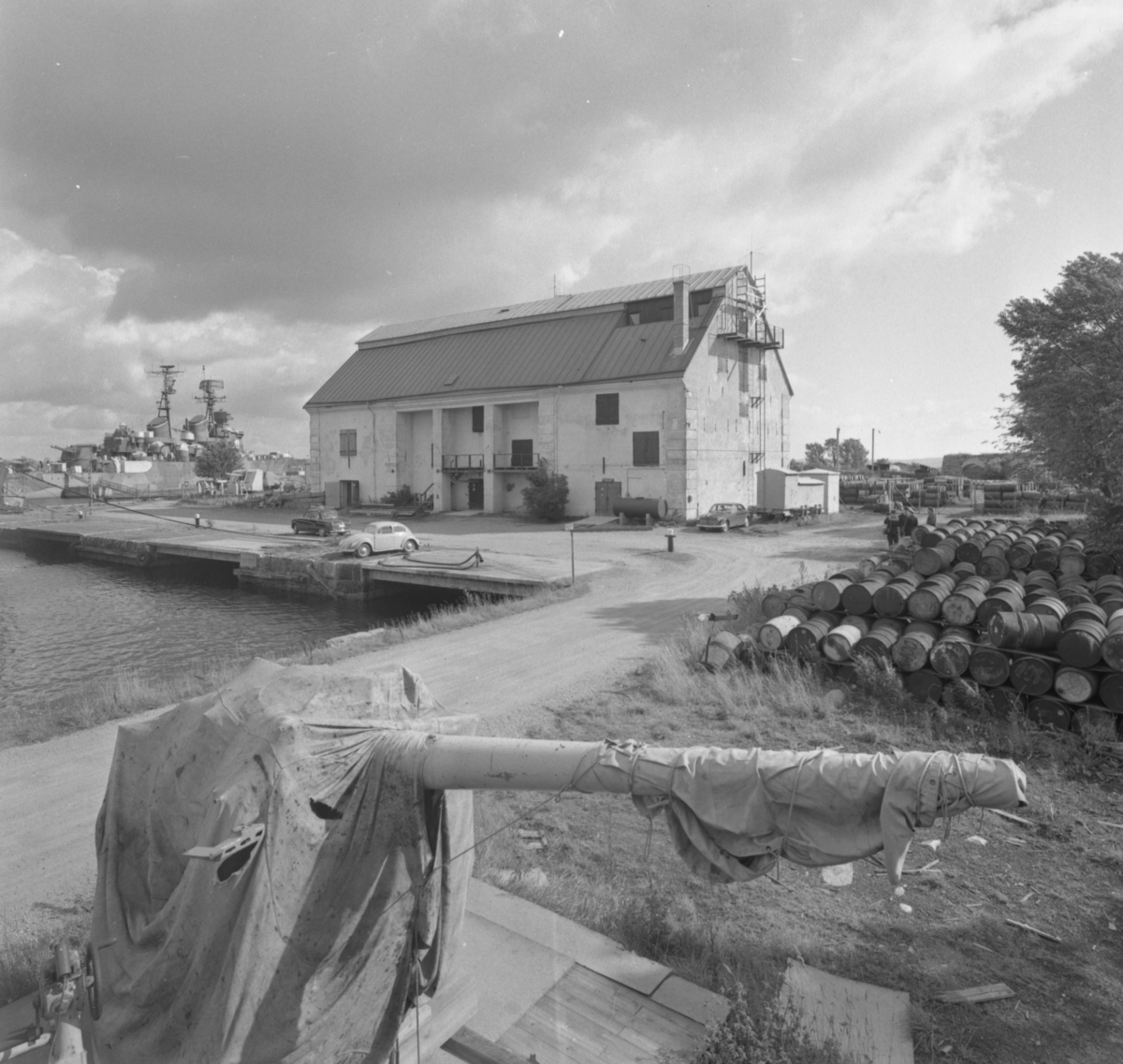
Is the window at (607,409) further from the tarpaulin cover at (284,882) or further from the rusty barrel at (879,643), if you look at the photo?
the tarpaulin cover at (284,882)

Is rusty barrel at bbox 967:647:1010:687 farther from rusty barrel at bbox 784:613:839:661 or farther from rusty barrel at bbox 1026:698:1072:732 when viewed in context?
rusty barrel at bbox 784:613:839:661

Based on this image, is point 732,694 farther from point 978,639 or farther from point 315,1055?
point 315,1055

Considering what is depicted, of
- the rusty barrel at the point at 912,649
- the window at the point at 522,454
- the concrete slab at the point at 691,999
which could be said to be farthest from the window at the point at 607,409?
the concrete slab at the point at 691,999

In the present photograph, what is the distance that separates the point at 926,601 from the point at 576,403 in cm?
2987

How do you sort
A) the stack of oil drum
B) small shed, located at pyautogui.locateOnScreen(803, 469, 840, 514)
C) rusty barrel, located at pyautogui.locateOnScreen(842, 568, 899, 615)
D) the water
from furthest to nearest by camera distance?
small shed, located at pyautogui.locateOnScreen(803, 469, 840, 514) < the water < rusty barrel, located at pyautogui.locateOnScreen(842, 568, 899, 615) < the stack of oil drum

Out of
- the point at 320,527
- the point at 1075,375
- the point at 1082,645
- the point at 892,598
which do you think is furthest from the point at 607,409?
the point at 1082,645

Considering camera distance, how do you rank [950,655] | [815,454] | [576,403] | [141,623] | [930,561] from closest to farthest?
[950,655]
[930,561]
[141,623]
[576,403]
[815,454]

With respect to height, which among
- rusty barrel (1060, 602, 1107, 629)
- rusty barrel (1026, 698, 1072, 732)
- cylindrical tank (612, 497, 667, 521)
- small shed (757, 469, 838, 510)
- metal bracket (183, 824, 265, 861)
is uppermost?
small shed (757, 469, 838, 510)

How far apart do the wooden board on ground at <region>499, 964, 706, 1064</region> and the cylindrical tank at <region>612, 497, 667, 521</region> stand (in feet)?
103

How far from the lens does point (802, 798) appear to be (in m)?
2.99

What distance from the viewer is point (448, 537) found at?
112 feet

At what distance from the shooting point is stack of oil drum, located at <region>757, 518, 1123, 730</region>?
947 centimetres

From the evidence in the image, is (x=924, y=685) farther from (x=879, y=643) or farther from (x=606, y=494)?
(x=606, y=494)

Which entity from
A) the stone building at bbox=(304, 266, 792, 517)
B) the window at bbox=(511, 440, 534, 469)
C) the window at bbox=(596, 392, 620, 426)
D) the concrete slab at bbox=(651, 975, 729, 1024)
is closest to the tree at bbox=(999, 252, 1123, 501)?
the stone building at bbox=(304, 266, 792, 517)
